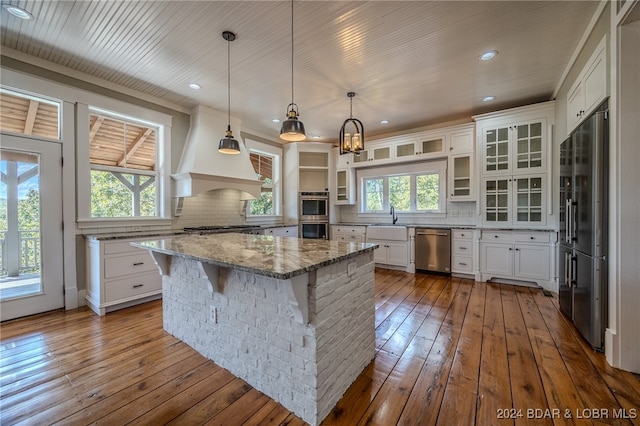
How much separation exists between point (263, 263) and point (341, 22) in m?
2.26

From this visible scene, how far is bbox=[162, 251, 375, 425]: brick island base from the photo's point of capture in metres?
1.52

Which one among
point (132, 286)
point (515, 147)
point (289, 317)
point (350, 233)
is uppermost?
point (515, 147)

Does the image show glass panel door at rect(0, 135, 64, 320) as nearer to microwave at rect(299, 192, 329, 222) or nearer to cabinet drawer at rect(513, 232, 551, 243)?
microwave at rect(299, 192, 329, 222)

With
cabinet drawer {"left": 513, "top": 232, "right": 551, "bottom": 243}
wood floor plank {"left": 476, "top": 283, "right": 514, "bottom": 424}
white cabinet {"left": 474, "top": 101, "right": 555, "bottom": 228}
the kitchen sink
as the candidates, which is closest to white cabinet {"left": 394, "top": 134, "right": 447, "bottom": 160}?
white cabinet {"left": 474, "top": 101, "right": 555, "bottom": 228}

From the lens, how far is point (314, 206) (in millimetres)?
6086

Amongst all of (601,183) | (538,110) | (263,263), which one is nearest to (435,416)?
(263,263)

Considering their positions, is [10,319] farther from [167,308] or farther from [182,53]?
[182,53]

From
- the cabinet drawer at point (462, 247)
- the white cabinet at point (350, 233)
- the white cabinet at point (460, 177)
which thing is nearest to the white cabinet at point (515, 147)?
the white cabinet at point (460, 177)

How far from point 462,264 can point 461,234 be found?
20.2 inches

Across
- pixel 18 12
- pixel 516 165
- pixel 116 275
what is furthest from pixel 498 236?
pixel 18 12

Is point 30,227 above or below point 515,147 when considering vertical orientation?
below

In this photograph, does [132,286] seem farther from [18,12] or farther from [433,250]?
[433,250]

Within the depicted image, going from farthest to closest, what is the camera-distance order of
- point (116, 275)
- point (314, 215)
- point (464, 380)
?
1. point (314, 215)
2. point (116, 275)
3. point (464, 380)

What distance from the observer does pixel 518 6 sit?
2.22m
